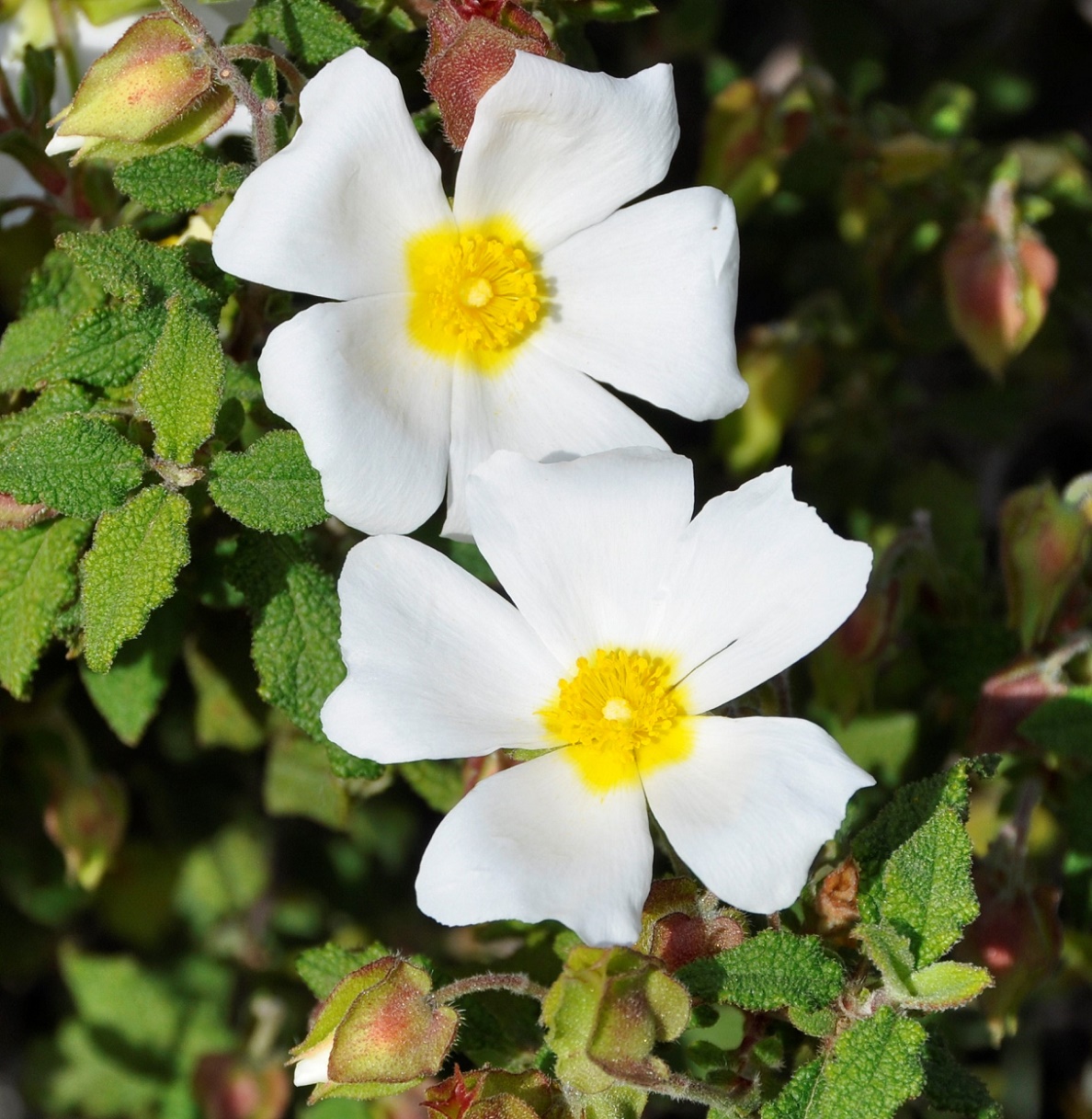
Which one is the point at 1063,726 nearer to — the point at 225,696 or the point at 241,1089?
the point at 225,696

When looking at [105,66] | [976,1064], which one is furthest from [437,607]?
[976,1064]

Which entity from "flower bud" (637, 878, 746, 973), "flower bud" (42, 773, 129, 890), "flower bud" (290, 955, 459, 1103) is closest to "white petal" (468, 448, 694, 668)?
"flower bud" (637, 878, 746, 973)

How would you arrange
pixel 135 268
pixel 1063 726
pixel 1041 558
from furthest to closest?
pixel 1041 558
pixel 1063 726
pixel 135 268

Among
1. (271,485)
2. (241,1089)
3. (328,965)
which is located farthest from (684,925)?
(241,1089)

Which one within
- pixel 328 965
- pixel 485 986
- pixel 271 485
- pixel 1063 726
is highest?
pixel 271 485

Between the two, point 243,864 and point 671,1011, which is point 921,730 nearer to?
point 671,1011

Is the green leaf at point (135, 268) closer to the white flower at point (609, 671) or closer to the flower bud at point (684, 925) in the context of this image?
the white flower at point (609, 671)
